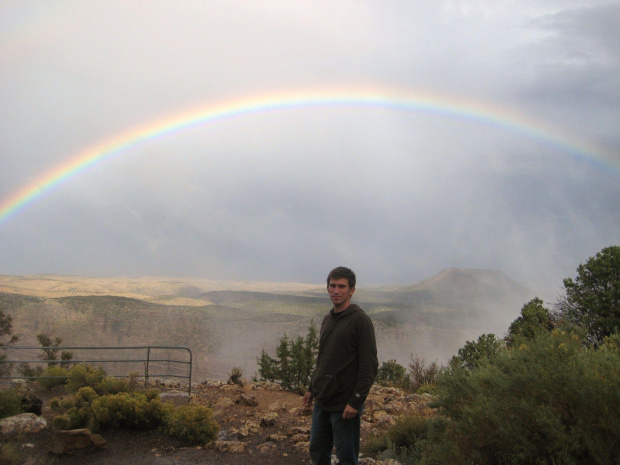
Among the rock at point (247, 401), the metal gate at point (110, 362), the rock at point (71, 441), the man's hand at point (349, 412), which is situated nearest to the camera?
the man's hand at point (349, 412)

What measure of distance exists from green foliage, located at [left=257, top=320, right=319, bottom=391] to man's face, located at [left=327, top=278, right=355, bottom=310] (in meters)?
11.3

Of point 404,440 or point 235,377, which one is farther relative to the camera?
point 235,377

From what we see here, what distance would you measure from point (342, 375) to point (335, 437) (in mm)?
601

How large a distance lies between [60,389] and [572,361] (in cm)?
1381

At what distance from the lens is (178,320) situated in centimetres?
6106

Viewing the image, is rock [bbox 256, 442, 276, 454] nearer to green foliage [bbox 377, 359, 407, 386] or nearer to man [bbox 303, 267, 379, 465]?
man [bbox 303, 267, 379, 465]

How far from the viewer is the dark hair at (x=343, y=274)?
16.4 ft

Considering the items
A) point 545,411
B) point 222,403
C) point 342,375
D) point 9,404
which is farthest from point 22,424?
point 545,411

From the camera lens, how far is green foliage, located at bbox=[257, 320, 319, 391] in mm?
16250

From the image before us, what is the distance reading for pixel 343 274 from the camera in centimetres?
501

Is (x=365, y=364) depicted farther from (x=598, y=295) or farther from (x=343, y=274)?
(x=598, y=295)

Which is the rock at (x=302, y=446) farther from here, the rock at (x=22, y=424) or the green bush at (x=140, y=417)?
the rock at (x=22, y=424)

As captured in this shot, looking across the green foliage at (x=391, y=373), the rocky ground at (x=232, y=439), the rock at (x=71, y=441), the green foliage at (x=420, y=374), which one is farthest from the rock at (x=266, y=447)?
the green foliage at (x=391, y=373)

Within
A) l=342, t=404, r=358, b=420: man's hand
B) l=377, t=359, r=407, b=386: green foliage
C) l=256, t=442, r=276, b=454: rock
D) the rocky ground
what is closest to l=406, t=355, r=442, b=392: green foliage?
l=377, t=359, r=407, b=386: green foliage
